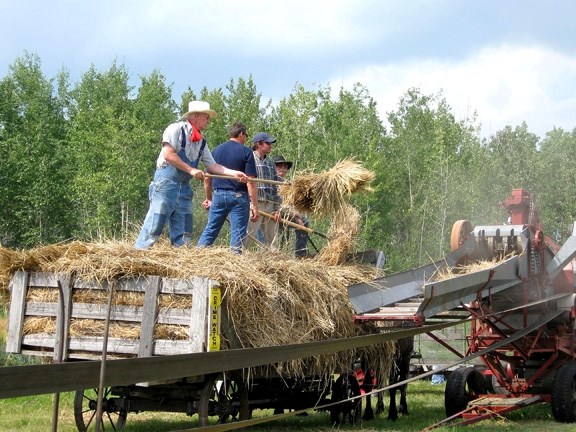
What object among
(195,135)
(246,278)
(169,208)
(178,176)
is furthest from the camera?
(195,135)

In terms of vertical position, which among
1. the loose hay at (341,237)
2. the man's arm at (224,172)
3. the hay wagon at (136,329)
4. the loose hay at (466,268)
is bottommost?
the hay wagon at (136,329)

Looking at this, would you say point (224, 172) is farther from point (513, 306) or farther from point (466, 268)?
point (513, 306)

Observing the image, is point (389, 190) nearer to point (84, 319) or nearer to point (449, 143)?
point (449, 143)

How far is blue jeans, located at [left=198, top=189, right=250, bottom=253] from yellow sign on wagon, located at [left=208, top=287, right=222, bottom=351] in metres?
2.05

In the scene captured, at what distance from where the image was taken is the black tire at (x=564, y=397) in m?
9.47

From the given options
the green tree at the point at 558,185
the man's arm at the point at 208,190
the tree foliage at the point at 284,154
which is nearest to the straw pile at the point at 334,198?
the man's arm at the point at 208,190

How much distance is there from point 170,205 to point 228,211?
0.77 m

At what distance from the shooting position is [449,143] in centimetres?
4741

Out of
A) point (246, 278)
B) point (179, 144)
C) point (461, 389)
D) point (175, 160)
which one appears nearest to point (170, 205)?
point (175, 160)

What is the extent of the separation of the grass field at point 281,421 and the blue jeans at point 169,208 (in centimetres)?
202

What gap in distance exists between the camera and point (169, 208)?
8633mm

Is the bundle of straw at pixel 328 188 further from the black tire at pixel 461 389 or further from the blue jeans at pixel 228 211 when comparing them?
the black tire at pixel 461 389

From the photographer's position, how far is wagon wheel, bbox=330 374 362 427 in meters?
9.49

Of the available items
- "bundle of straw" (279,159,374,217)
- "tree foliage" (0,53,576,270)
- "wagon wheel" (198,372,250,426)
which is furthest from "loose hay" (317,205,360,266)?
"tree foliage" (0,53,576,270)
